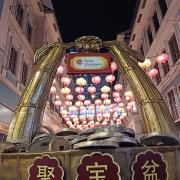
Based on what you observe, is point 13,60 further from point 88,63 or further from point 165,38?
point 165,38

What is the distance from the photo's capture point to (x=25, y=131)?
4.24m

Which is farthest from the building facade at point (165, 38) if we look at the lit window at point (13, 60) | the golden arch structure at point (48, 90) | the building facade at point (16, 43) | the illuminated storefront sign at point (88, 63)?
the lit window at point (13, 60)

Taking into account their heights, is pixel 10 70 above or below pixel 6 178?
above

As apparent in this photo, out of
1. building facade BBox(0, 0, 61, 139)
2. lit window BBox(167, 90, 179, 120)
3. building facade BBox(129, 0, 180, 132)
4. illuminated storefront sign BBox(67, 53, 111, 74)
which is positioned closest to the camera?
illuminated storefront sign BBox(67, 53, 111, 74)

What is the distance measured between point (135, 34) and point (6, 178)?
20.9 m

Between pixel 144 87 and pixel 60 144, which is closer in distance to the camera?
pixel 60 144

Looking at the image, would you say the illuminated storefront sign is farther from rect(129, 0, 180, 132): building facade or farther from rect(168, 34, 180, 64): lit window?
rect(168, 34, 180, 64): lit window

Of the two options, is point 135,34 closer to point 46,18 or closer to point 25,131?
point 46,18

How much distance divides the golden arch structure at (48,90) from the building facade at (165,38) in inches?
350

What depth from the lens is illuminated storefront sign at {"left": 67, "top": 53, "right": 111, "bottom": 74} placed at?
20.3ft

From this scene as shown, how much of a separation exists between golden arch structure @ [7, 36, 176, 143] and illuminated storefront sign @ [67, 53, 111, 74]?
41 centimetres

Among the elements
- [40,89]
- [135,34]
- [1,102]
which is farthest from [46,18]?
[40,89]

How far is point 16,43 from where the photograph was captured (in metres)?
14.4

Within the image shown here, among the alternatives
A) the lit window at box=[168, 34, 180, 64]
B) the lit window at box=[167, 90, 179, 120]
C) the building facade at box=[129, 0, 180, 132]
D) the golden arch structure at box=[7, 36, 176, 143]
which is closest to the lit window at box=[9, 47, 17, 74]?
the golden arch structure at box=[7, 36, 176, 143]
